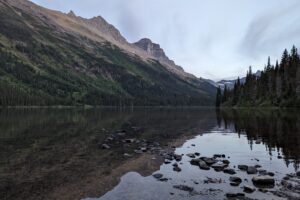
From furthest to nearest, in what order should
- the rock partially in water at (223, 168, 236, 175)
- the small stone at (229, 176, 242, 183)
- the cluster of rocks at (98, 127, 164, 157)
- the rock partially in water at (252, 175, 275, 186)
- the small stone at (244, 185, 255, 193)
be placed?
the cluster of rocks at (98, 127, 164, 157) < the rock partially in water at (223, 168, 236, 175) < the small stone at (229, 176, 242, 183) < the rock partially in water at (252, 175, 275, 186) < the small stone at (244, 185, 255, 193)

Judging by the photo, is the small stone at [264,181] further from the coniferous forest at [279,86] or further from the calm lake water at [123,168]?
the coniferous forest at [279,86]

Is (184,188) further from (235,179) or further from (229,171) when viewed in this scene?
(229,171)

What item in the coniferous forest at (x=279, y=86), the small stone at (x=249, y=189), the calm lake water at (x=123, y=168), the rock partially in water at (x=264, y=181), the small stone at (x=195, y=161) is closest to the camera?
the small stone at (x=249, y=189)

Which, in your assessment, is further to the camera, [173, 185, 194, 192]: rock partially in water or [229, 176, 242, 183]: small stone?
[229, 176, 242, 183]: small stone

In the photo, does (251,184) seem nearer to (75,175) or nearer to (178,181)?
(178,181)

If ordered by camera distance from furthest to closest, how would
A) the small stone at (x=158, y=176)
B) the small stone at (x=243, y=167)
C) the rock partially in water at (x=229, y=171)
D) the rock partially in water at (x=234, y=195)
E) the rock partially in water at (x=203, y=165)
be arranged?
the rock partially in water at (x=203, y=165)
the small stone at (x=243, y=167)
the rock partially in water at (x=229, y=171)
the small stone at (x=158, y=176)
the rock partially in water at (x=234, y=195)

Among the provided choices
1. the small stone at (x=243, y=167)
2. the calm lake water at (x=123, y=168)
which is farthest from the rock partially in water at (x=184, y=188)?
the small stone at (x=243, y=167)

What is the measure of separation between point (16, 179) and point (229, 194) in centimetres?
1796

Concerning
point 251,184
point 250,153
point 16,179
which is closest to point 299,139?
point 250,153

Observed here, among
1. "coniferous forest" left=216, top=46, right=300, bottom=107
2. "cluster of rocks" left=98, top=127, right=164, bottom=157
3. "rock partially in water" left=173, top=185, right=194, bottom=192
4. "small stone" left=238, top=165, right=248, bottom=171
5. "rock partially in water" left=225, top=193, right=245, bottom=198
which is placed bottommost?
"rock partially in water" left=173, top=185, right=194, bottom=192

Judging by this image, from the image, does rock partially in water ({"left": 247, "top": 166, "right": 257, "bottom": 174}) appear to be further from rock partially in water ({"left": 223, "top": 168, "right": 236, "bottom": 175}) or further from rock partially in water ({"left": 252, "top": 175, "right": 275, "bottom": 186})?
rock partially in water ({"left": 252, "top": 175, "right": 275, "bottom": 186})

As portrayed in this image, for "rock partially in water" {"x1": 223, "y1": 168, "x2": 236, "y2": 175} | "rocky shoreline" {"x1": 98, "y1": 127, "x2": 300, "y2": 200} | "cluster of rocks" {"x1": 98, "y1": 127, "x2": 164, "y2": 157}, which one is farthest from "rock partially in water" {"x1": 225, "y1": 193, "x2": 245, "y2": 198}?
"cluster of rocks" {"x1": 98, "y1": 127, "x2": 164, "y2": 157}

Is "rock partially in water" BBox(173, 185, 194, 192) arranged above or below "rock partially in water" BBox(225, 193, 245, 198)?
below

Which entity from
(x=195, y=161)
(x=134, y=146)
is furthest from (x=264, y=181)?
(x=134, y=146)
